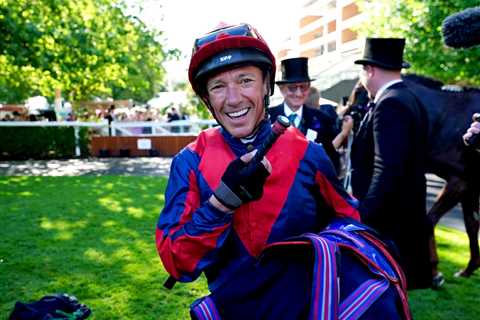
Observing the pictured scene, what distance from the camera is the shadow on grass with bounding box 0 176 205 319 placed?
4.70 m

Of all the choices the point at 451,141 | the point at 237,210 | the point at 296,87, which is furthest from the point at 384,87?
the point at 237,210

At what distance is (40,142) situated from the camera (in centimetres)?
1823

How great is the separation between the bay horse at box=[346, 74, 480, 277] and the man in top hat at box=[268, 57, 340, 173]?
958 mm

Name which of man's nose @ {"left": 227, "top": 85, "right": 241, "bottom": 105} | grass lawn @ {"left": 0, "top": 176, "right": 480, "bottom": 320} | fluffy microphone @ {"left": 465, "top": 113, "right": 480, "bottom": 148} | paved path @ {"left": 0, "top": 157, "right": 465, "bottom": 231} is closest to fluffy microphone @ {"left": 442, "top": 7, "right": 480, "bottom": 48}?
fluffy microphone @ {"left": 465, "top": 113, "right": 480, "bottom": 148}

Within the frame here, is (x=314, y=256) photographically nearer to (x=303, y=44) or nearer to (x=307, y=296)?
(x=307, y=296)

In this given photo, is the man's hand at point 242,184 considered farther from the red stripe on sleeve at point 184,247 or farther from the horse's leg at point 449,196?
the horse's leg at point 449,196

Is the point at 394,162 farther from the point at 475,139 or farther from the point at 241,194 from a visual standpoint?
the point at 241,194

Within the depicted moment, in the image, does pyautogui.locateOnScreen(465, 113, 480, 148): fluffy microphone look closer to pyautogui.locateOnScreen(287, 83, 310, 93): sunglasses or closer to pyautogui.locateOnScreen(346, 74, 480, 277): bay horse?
pyautogui.locateOnScreen(346, 74, 480, 277): bay horse

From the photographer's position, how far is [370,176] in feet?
12.3

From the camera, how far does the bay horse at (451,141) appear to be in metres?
4.97

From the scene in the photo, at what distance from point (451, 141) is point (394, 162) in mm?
2029

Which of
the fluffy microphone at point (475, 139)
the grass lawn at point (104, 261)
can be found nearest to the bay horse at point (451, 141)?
the grass lawn at point (104, 261)

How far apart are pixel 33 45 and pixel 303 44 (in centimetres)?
4912

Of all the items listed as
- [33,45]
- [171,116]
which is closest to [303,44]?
[171,116]
